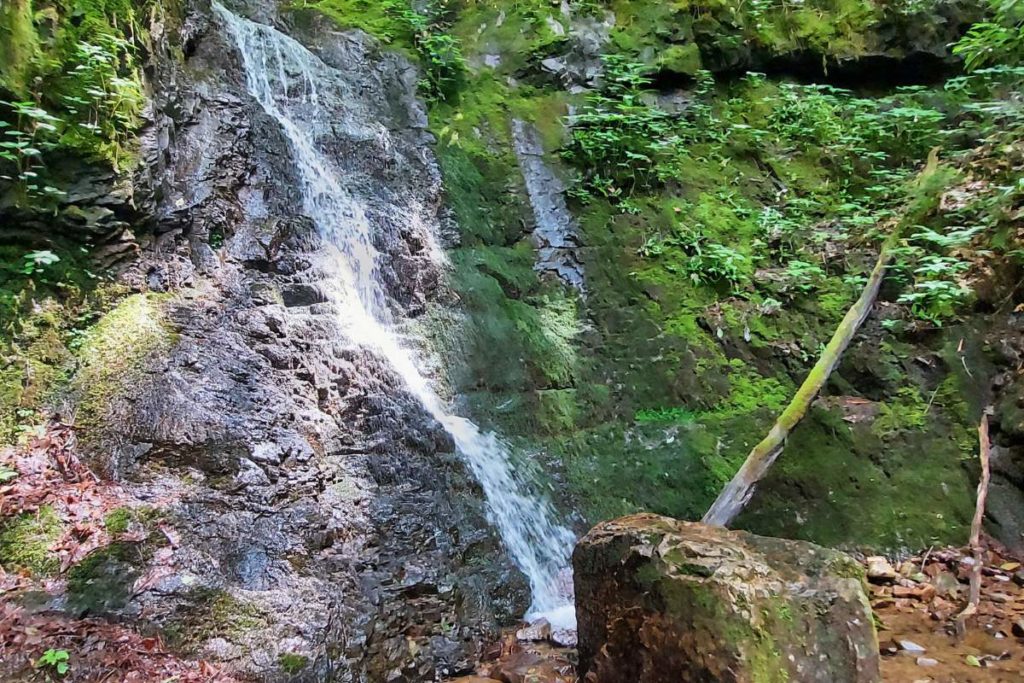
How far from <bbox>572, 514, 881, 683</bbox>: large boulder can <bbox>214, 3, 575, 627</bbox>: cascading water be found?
4.34ft

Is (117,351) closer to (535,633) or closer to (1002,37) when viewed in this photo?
(535,633)

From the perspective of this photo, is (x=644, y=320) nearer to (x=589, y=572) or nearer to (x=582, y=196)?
(x=582, y=196)

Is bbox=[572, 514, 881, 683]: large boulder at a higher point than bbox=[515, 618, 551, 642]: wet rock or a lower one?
higher

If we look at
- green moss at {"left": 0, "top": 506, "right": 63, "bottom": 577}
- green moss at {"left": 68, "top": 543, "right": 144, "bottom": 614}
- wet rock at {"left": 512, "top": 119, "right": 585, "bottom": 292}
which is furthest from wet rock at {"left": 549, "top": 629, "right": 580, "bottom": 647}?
wet rock at {"left": 512, "top": 119, "right": 585, "bottom": 292}

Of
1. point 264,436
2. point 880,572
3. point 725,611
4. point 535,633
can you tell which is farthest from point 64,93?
point 880,572

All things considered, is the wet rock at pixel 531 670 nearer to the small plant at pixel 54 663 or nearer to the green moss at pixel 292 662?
the green moss at pixel 292 662

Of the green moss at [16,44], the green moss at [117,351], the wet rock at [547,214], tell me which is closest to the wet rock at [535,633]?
the green moss at [117,351]

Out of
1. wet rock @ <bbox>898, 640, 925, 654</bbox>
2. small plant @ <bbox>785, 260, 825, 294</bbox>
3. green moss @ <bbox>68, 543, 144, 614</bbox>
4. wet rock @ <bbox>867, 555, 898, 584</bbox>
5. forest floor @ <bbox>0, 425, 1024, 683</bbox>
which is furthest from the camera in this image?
small plant @ <bbox>785, 260, 825, 294</bbox>

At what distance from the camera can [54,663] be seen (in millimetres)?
2760

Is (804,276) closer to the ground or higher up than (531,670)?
higher up

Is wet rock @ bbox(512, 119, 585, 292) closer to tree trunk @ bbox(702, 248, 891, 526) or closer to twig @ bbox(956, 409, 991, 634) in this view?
tree trunk @ bbox(702, 248, 891, 526)

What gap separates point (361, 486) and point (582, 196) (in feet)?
14.3

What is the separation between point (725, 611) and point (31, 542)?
137 inches

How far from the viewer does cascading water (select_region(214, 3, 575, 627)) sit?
179 inches
